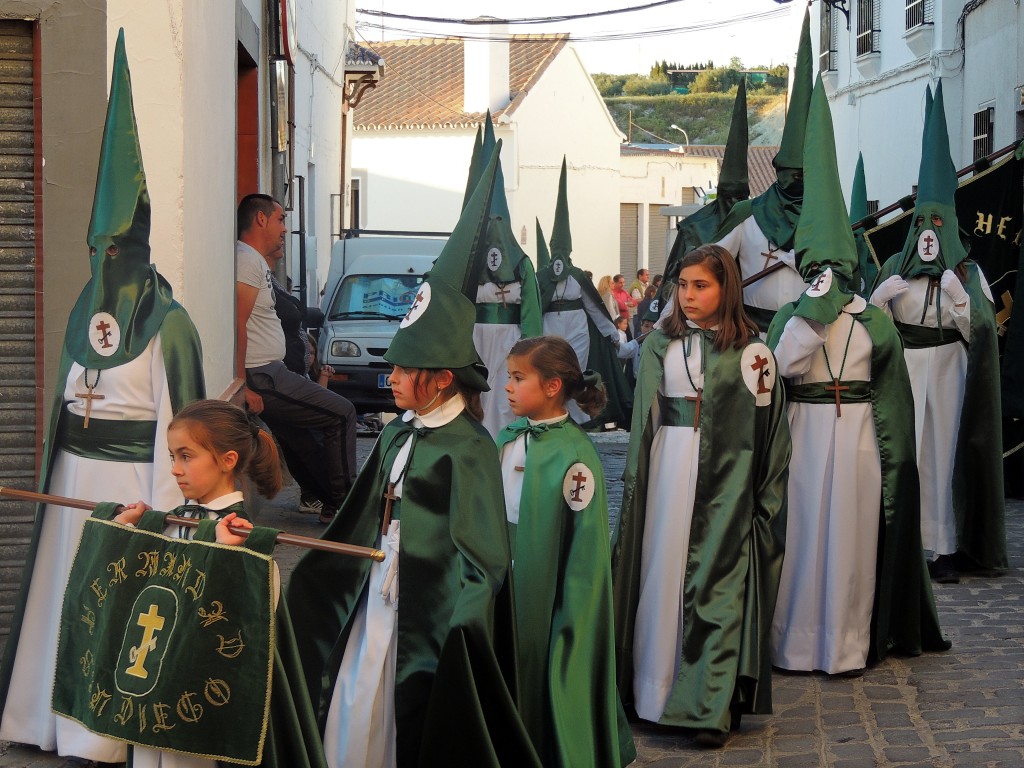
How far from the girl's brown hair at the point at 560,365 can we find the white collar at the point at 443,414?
603mm

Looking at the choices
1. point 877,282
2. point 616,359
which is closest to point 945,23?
point 616,359

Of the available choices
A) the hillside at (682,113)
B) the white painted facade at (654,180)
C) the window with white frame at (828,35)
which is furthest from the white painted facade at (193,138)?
the hillside at (682,113)

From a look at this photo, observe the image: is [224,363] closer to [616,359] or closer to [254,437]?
[254,437]

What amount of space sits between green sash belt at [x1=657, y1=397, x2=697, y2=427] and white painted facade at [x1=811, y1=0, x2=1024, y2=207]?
383 inches

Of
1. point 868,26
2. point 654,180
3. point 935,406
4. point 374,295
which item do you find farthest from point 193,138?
point 654,180

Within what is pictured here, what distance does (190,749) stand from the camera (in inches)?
149

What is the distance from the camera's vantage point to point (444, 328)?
15.2 ft

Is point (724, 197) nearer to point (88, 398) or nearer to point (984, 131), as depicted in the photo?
point (88, 398)

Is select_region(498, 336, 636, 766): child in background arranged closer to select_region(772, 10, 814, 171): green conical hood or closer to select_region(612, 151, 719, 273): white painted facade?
select_region(772, 10, 814, 171): green conical hood

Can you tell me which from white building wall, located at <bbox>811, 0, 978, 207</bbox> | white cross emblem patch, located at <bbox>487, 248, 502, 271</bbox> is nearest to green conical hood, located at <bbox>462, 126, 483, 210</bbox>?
white cross emblem patch, located at <bbox>487, 248, 502, 271</bbox>

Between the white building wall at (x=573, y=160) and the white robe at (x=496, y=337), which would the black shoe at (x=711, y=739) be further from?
the white building wall at (x=573, y=160)

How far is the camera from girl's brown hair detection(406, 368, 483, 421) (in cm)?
462

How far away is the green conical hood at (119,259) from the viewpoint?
209 inches

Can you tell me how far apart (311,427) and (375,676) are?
5.60 meters
